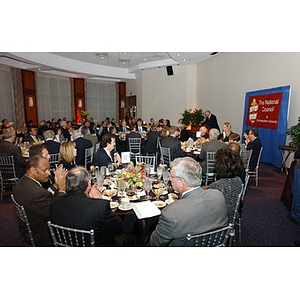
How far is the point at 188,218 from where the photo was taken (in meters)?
1.86

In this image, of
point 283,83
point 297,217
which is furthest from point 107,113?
point 297,217

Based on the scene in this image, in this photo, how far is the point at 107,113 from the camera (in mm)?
17125

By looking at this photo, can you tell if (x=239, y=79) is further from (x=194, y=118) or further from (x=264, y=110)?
(x=194, y=118)

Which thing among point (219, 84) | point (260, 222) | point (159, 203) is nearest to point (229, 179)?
point (159, 203)

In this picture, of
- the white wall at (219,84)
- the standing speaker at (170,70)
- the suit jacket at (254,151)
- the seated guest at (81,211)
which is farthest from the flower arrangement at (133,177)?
the standing speaker at (170,70)

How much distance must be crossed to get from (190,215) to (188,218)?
1.0 inches

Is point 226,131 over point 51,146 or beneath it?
over

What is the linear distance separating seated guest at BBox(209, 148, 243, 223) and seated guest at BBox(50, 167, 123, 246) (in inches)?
47.3

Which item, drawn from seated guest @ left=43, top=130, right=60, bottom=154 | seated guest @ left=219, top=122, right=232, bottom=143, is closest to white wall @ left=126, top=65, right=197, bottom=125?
seated guest @ left=219, top=122, right=232, bottom=143

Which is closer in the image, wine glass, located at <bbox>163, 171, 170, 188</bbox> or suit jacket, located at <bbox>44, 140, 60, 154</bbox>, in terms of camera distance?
wine glass, located at <bbox>163, 171, 170, 188</bbox>

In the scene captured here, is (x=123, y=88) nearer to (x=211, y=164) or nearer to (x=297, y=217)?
(x=211, y=164)

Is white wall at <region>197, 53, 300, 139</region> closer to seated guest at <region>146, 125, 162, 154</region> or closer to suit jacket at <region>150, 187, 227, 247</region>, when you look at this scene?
seated guest at <region>146, 125, 162, 154</region>

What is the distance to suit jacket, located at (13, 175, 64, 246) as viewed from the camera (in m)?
2.48

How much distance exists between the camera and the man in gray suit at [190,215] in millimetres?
1858
